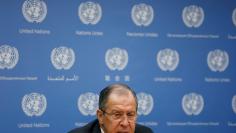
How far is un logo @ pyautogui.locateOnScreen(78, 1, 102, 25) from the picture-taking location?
4000mm

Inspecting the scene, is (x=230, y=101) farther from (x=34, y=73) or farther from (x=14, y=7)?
(x=14, y=7)

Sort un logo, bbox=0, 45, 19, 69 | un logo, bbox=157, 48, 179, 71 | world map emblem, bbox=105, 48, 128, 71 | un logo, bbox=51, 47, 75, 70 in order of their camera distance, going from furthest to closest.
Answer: un logo, bbox=157, 48, 179, 71
world map emblem, bbox=105, 48, 128, 71
un logo, bbox=51, 47, 75, 70
un logo, bbox=0, 45, 19, 69

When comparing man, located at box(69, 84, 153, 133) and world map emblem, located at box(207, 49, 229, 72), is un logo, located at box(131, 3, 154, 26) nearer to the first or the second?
world map emblem, located at box(207, 49, 229, 72)

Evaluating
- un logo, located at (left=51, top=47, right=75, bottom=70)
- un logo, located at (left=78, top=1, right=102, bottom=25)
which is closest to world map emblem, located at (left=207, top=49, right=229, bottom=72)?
un logo, located at (left=78, top=1, right=102, bottom=25)

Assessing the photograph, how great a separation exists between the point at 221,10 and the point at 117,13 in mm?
1129

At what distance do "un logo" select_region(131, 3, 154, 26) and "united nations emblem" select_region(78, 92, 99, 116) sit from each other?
2.74ft

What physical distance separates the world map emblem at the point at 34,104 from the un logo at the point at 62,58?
0.32 m

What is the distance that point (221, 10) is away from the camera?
174 inches

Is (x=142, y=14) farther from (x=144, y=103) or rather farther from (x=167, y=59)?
(x=144, y=103)

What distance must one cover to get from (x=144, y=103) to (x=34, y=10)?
1.37 metres

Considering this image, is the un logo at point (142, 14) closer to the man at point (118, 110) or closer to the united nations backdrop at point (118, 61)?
the united nations backdrop at point (118, 61)

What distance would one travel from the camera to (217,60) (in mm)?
4398

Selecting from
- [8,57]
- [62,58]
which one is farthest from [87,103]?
[8,57]

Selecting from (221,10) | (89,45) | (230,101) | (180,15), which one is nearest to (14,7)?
(89,45)
